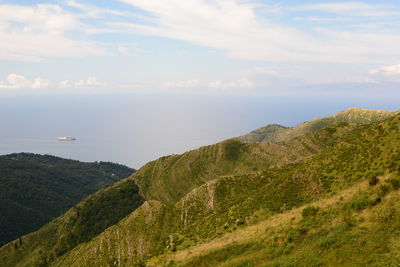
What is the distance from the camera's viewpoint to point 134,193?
109250mm

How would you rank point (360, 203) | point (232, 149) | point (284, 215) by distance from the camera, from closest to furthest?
point (360, 203)
point (284, 215)
point (232, 149)

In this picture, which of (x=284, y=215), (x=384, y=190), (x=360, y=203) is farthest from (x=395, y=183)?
(x=284, y=215)

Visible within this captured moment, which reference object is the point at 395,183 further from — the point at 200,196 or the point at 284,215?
the point at 200,196

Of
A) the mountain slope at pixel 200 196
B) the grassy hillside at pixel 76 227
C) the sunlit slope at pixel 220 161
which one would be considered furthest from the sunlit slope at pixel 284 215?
the grassy hillside at pixel 76 227

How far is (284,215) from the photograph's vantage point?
32.4 meters

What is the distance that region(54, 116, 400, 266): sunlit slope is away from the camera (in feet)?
69.1

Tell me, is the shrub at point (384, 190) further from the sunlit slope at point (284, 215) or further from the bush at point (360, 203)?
the bush at point (360, 203)

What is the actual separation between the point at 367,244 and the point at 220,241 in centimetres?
1717

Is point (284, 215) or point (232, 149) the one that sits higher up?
point (232, 149)

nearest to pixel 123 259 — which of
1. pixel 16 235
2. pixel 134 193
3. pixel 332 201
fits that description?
pixel 332 201

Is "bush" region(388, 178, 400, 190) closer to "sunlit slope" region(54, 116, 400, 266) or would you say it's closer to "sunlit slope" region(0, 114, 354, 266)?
"sunlit slope" region(54, 116, 400, 266)

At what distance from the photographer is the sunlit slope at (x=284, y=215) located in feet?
69.1

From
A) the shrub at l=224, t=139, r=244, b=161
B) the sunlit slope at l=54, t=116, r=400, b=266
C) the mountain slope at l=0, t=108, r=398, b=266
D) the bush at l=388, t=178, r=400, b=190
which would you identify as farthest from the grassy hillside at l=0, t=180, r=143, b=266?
the bush at l=388, t=178, r=400, b=190

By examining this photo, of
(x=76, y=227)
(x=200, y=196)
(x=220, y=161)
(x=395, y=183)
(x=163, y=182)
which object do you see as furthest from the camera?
(x=163, y=182)
